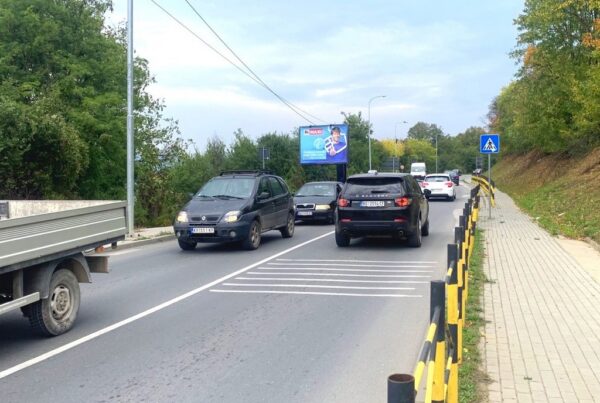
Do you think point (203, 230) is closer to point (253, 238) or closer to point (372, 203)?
point (253, 238)

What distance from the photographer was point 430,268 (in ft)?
34.1

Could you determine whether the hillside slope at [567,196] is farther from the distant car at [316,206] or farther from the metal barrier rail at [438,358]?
the metal barrier rail at [438,358]

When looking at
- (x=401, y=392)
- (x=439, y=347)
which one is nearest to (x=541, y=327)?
(x=439, y=347)

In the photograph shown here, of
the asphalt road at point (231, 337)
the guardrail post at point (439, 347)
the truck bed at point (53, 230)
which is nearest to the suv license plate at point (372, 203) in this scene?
the asphalt road at point (231, 337)

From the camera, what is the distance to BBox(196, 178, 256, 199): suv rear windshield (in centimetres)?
1348

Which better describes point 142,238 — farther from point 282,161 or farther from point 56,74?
point 282,161

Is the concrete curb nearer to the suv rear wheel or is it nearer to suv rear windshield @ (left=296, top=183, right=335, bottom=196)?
the suv rear wheel

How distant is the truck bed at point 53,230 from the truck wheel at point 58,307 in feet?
1.18

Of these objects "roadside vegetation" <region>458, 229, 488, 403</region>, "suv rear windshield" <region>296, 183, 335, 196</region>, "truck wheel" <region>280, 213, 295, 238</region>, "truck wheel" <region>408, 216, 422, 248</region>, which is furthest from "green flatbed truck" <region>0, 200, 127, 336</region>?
"suv rear windshield" <region>296, 183, 335, 196</region>

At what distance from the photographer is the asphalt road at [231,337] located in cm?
464

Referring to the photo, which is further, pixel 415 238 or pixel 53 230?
pixel 415 238

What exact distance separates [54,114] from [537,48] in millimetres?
26479

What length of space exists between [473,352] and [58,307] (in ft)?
14.1

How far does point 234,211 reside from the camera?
41.0 ft
